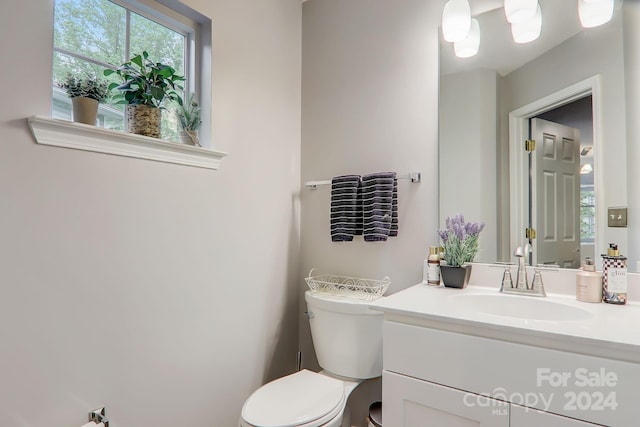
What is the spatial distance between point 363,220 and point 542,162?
2.49 ft

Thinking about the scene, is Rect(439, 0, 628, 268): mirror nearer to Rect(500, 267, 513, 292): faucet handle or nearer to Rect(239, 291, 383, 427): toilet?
Rect(500, 267, 513, 292): faucet handle

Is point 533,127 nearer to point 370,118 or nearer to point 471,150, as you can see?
point 471,150

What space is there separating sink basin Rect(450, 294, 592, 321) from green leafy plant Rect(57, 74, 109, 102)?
54.6 inches

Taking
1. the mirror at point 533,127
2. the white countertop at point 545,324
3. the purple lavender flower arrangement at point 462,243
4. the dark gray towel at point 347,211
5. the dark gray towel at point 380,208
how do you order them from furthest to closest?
the dark gray towel at point 347,211 < the dark gray towel at point 380,208 < the purple lavender flower arrangement at point 462,243 < the mirror at point 533,127 < the white countertop at point 545,324

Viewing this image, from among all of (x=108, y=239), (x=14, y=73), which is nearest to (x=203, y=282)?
(x=108, y=239)

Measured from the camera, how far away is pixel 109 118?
1.33 meters

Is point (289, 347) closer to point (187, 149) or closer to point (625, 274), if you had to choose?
point (187, 149)

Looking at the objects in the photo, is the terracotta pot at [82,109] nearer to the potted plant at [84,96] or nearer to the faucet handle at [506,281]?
the potted plant at [84,96]

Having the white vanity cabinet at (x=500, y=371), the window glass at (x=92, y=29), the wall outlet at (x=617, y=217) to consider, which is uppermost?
the window glass at (x=92, y=29)

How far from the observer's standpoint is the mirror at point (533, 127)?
48.8 inches

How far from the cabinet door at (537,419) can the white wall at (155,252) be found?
1140 mm

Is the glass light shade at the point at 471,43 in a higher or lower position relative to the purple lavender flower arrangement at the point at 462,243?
higher

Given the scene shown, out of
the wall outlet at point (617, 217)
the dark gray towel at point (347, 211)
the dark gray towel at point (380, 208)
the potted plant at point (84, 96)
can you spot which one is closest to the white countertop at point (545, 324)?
the wall outlet at point (617, 217)

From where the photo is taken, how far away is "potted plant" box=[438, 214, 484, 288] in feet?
4.69
